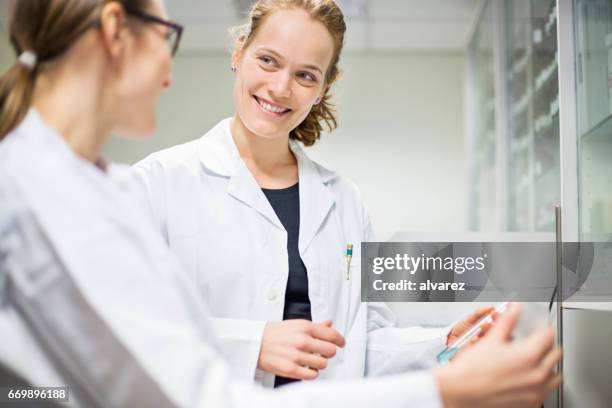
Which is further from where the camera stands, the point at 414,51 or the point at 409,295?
the point at 414,51

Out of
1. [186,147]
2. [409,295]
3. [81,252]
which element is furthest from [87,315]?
[409,295]

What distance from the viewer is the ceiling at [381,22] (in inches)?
148

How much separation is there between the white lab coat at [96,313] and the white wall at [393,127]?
12.3 ft

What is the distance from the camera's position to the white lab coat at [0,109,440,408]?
1.73 ft

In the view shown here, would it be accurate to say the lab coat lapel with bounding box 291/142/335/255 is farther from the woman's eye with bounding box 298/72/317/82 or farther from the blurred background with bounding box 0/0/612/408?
the blurred background with bounding box 0/0/612/408

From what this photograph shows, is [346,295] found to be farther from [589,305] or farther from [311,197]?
[589,305]

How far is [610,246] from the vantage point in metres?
1.53

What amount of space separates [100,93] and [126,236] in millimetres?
183

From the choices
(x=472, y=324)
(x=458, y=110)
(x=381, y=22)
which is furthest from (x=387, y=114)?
(x=472, y=324)

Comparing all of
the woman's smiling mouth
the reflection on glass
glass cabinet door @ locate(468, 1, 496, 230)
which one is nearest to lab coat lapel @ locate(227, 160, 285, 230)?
the woman's smiling mouth

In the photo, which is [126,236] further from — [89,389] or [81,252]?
[89,389]

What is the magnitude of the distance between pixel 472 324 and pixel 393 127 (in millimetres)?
3577

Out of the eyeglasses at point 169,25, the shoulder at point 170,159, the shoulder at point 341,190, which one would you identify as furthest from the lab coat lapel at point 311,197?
the eyeglasses at point 169,25

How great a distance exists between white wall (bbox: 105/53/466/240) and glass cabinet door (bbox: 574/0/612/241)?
2.51 meters
